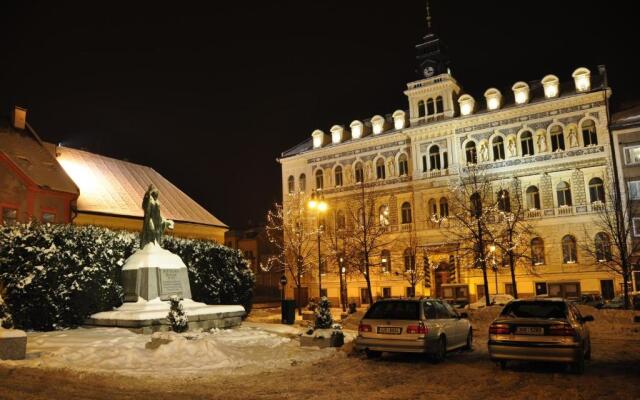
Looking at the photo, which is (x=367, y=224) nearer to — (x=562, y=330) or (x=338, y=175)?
(x=338, y=175)

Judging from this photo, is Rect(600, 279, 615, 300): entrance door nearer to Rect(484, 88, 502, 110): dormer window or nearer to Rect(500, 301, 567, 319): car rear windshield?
Rect(484, 88, 502, 110): dormer window

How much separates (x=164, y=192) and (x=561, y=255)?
29.0 metres

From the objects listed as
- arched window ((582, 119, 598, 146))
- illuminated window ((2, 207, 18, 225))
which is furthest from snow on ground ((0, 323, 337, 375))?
arched window ((582, 119, 598, 146))

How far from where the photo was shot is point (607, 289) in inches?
1377

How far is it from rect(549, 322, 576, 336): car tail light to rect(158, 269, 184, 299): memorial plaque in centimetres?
1235

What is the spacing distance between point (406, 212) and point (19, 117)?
28.8 m

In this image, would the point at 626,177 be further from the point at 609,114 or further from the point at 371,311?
the point at 371,311

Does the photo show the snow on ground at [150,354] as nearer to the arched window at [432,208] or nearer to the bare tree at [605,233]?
the bare tree at [605,233]

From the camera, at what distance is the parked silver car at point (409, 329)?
11359 mm

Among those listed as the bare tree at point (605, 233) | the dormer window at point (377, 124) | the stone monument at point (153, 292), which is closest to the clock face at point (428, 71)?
the dormer window at point (377, 124)

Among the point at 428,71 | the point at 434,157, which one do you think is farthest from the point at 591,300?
the point at 428,71

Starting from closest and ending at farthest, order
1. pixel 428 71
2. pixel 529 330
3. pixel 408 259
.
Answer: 1. pixel 529 330
2. pixel 408 259
3. pixel 428 71

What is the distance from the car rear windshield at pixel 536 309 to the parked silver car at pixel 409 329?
5.34ft

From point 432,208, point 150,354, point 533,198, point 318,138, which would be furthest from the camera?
point 318,138
